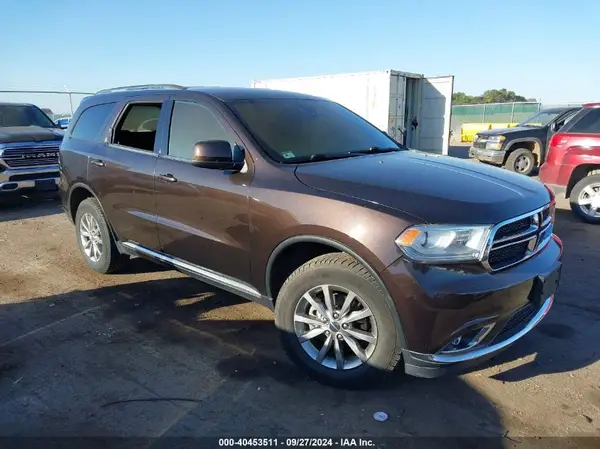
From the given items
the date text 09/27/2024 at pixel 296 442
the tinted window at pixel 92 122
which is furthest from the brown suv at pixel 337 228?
the tinted window at pixel 92 122

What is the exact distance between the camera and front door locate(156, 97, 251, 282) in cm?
332

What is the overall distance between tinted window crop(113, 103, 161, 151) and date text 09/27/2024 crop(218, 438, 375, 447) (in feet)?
8.33

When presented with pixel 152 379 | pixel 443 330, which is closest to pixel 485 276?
pixel 443 330

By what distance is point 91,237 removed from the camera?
16.6ft

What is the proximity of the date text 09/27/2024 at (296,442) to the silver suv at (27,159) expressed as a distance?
7.37m

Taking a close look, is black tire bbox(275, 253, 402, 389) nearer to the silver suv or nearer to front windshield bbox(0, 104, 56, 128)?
the silver suv

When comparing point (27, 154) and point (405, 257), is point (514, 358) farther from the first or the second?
point (27, 154)

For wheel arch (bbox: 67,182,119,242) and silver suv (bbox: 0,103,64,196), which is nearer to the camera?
wheel arch (bbox: 67,182,119,242)

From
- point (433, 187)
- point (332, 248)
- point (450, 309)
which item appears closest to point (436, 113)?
point (433, 187)

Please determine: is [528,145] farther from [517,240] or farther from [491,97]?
[491,97]

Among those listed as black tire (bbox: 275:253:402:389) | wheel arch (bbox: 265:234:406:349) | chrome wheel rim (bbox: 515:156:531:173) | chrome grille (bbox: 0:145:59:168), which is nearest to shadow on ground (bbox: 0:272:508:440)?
black tire (bbox: 275:253:402:389)

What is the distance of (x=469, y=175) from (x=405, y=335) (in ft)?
3.96

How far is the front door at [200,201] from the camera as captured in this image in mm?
3320

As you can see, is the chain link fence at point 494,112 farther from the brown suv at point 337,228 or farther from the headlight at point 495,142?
the brown suv at point 337,228
